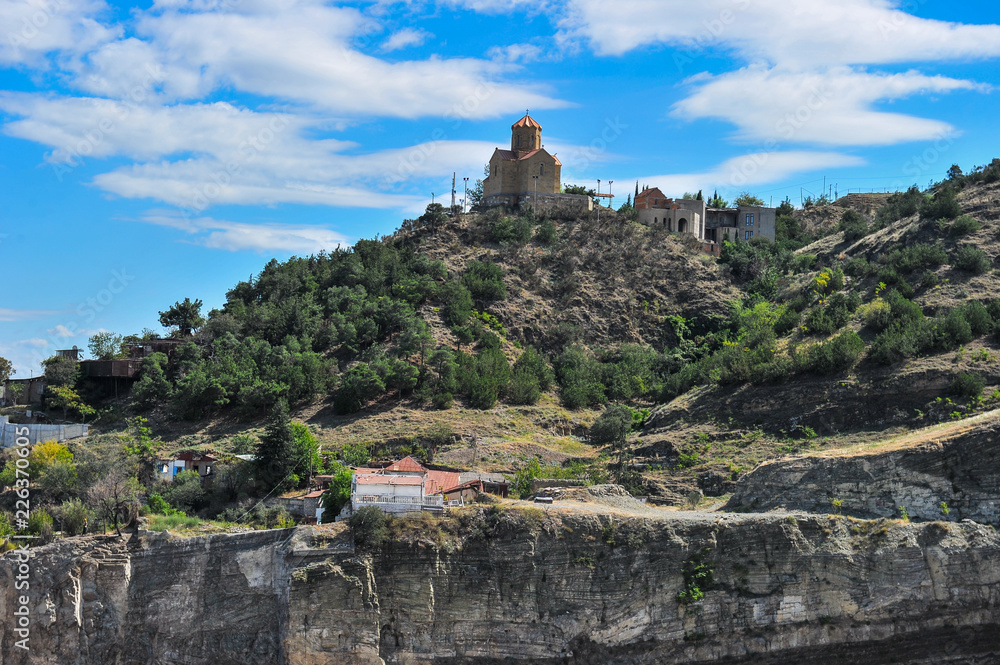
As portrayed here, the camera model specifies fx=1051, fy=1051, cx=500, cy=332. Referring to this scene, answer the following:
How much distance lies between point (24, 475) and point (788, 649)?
28178mm

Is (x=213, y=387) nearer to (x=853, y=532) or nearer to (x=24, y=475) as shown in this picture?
(x=24, y=475)

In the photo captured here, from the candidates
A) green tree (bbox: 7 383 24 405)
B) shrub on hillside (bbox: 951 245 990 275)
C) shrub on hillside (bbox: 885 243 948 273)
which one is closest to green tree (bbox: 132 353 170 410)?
green tree (bbox: 7 383 24 405)

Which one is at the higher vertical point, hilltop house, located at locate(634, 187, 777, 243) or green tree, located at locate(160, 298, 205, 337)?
hilltop house, located at locate(634, 187, 777, 243)

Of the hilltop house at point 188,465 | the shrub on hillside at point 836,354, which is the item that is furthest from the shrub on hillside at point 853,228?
the hilltop house at point 188,465

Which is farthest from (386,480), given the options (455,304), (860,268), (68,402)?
(860,268)

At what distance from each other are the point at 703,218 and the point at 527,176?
11.8 metres

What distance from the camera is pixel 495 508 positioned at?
32.5 metres

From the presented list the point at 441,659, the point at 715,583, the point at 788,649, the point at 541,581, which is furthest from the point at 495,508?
the point at 788,649

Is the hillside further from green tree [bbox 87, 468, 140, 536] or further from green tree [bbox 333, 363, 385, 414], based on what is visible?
Answer: green tree [bbox 87, 468, 140, 536]

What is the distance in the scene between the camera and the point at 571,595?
104ft

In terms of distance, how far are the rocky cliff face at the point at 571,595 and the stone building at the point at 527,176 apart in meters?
33.4

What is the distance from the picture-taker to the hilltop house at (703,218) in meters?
65.1

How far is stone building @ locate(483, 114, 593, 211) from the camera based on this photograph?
63062 millimetres

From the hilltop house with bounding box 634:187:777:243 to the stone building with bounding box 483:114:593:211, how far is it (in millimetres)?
4957
